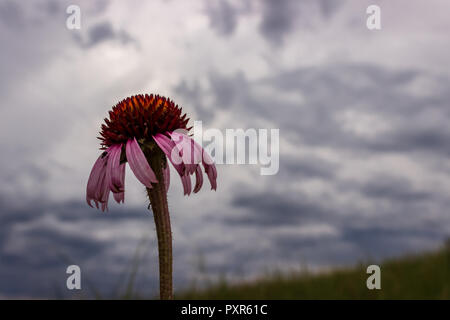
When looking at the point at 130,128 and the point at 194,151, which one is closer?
the point at 194,151

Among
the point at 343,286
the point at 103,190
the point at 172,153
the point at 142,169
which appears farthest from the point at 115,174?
the point at 343,286

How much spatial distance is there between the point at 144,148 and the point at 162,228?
31.6 inches

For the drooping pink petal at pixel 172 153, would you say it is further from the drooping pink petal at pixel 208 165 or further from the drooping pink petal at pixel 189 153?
the drooping pink petal at pixel 208 165

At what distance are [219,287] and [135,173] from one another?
6.57 metres

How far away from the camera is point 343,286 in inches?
408

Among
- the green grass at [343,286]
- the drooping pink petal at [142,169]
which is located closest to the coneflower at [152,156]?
→ the drooping pink petal at [142,169]

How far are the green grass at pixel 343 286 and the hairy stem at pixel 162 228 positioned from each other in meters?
4.72

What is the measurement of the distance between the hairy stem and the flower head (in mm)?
71

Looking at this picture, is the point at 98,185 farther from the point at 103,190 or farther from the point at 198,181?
the point at 198,181

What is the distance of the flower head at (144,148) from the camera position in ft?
14.8
